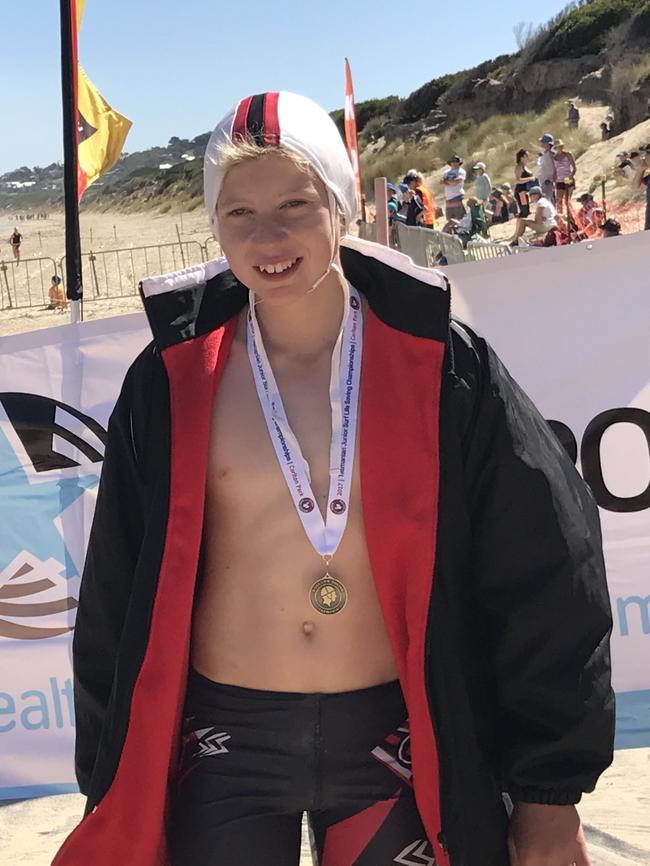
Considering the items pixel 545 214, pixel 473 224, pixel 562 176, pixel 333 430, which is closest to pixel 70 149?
pixel 333 430

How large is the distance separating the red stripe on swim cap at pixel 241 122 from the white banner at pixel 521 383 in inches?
80.3

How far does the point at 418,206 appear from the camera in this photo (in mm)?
15727

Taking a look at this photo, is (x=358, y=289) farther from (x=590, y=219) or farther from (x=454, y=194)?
(x=454, y=194)

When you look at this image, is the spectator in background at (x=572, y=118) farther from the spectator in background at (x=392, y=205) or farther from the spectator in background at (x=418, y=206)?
the spectator in background at (x=418, y=206)

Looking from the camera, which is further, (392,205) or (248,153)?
(392,205)

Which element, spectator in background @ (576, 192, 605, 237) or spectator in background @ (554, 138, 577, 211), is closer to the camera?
spectator in background @ (576, 192, 605, 237)

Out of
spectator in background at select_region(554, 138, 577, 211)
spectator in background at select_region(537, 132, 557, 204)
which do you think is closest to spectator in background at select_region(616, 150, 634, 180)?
spectator in background at select_region(537, 132, 557, 204)

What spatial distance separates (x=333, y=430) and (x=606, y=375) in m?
2.12

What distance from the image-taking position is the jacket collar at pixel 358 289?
1.96 m

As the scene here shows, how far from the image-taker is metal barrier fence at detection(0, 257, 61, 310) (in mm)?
24625

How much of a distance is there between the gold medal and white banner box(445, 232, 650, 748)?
205 centimetres

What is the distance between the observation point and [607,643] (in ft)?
6.38

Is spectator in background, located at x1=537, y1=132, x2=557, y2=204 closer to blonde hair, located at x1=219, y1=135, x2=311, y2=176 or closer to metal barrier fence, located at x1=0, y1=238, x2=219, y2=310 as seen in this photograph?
metal barrier fence, located at x1=0, y1=238, x2=219, y2=310

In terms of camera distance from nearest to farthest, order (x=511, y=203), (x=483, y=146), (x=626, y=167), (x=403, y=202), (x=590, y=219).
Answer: (x=590, y=219), (x=403, y=202), (x=511, y=203), (x=626, y=167), (x=483, y=146)
